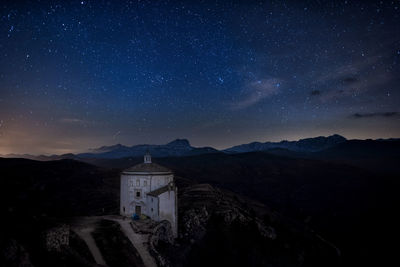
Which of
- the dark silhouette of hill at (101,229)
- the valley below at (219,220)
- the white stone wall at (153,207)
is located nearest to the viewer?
the dark silhouette of hill at (101,229)

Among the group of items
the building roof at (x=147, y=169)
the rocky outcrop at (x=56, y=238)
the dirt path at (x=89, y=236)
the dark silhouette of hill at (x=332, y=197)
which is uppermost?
the building roof at (x=147, y=169)

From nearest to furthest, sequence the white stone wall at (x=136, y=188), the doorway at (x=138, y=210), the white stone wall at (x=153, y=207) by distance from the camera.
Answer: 1. the white stone wall at (x=153, y=207)
2. the doorway at (x=138, y=210)
3. the white stone wall at (x=136, y=188)

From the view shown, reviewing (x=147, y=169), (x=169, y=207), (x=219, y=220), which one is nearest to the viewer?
(x=169, y=207)

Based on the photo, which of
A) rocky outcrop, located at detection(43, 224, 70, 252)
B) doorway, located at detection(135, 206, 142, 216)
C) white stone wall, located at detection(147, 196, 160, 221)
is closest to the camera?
rocky outcrop, located at detection(43, 224, 70, 252)

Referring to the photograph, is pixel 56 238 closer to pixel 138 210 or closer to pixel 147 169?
pixel 138 210

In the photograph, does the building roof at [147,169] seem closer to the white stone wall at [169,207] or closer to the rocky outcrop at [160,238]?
the white stone wall at [169,207]

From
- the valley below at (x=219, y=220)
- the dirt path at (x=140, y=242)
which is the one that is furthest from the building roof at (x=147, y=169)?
the dirt path at (x=140, y=242)

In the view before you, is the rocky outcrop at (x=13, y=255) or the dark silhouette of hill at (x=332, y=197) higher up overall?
the rocky outcrop at (x=13, y=255)

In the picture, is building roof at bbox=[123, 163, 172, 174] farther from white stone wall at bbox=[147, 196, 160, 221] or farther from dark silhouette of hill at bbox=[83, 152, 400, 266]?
dark silhouette of hill at bbox=[83, 152, 400, 266]

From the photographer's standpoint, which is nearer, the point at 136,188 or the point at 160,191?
the point at 160,191

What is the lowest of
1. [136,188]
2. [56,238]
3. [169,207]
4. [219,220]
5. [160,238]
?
[219,220]

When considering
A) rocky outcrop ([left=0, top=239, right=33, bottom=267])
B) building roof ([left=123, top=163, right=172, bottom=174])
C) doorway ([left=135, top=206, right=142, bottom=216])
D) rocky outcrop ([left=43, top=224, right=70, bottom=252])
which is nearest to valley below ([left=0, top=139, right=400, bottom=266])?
rocky outcrop ([left=0, top=239, right=33, bottom=267])

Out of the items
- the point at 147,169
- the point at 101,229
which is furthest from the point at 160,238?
the point at 147,169

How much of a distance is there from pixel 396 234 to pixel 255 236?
6928cm
